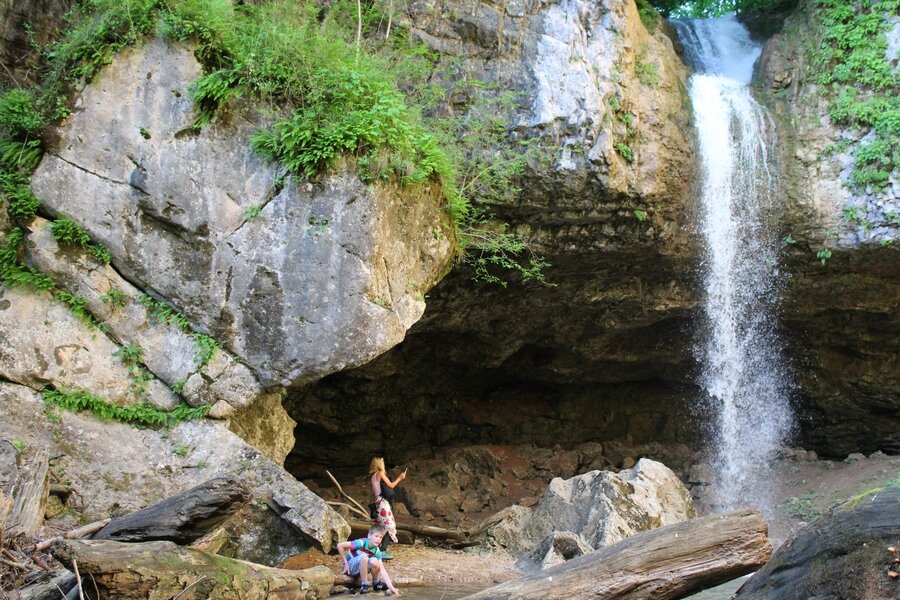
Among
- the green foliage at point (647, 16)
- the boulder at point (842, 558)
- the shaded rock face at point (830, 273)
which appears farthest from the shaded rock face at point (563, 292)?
the boulder at point (842, 558)

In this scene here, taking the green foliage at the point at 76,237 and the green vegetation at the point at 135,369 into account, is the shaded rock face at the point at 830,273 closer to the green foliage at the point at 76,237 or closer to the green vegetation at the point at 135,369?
the green vegetation at the point at 135,369

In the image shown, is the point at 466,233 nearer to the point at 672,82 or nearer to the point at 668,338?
the point at 672,82

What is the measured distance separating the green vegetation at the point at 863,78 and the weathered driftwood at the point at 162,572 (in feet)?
36.7

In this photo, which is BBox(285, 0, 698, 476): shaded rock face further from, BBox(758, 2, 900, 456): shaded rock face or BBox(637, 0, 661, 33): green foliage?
BBox(758, 2, 900, 456): shaded rock face

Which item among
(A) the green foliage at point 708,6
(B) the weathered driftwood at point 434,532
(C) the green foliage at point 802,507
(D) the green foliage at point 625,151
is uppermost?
(A) the green foliage at point 708,6

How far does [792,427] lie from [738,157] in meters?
6.56

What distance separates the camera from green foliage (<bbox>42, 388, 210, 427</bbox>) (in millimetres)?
7406

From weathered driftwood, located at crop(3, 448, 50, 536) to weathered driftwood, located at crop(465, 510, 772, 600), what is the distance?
3.81 meters

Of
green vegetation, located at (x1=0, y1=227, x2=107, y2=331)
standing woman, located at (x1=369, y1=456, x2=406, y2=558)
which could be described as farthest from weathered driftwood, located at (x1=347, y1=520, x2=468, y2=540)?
green vegetation, located at (x1=0, y1=227, x2=107, y2=331)

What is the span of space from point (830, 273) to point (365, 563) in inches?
402

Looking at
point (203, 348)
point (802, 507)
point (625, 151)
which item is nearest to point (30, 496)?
point (203, 348)

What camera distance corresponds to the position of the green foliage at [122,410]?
7406 mm

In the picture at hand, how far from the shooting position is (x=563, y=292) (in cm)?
1362

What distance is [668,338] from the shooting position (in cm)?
1525
